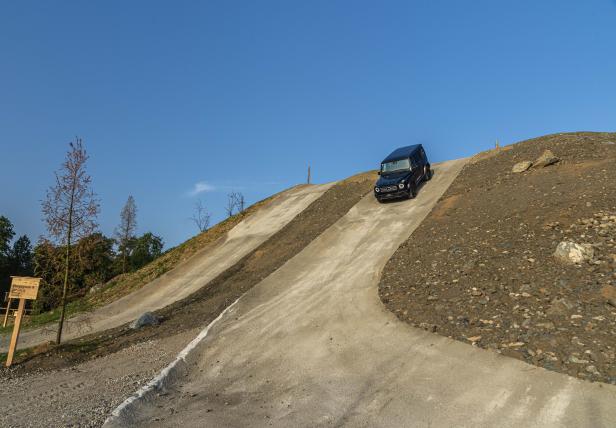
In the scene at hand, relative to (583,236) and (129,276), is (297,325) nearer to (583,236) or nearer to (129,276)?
(583,236)

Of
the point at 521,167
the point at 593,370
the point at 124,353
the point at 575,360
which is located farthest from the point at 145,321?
the point at 521,167

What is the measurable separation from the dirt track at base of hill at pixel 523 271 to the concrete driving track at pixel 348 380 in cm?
54

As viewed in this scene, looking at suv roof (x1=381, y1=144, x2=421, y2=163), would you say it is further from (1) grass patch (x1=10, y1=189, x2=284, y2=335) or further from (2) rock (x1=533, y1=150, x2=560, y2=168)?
(1) grass patch (x1=10, y1=189, x2=284, y2=335)

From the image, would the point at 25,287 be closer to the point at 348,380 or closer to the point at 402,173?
the point at 348,380

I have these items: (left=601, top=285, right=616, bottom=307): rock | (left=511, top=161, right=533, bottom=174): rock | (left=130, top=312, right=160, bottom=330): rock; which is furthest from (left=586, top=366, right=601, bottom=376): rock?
(left=511, top=161, right=533, bottom=174): rock

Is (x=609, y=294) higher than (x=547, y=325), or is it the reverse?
(x=609, y=294)

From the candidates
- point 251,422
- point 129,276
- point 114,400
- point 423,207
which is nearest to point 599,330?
point 251,422

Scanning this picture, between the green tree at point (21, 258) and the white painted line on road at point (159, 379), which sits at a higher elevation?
the green tree at point (21, 258)

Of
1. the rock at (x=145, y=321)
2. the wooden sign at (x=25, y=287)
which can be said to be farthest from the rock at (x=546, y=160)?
the wooden sign at (x=25, y=287)

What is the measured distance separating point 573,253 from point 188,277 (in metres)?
14.8

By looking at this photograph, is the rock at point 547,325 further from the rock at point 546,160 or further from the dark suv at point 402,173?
the rock at point 546,160

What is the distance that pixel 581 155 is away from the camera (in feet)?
62.0

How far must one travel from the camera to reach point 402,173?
2131 centimetres

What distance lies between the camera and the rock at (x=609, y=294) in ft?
27.0
